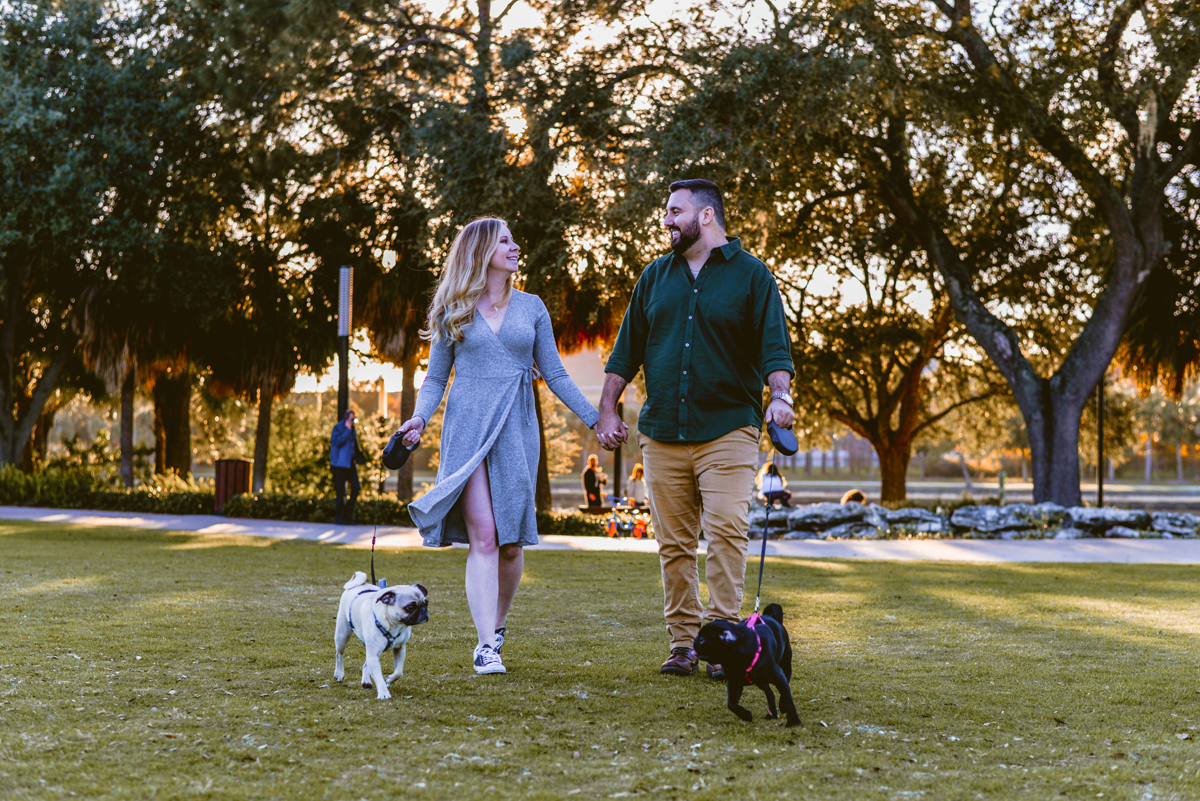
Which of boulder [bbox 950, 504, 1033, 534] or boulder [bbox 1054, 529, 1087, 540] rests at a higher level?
boulder [bbox 950, 504, 1033, 534]

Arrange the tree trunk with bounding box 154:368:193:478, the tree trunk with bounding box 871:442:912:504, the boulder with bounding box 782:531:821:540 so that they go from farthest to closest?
1. the tree trunk with bounding box 154:368:193:478
2. the tree trunk with bounding box 871:442:912:504
3. the boulder with bounding box 782:531:821:540

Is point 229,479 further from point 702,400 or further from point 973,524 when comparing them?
point 702,400

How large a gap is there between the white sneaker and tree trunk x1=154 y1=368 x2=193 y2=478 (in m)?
21.0

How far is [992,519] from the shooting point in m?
15.3

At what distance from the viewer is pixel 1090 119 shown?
602 inches

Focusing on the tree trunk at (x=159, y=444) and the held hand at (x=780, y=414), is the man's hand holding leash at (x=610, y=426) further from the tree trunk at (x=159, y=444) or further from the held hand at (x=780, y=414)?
the tree trunk at (x=159, y=444)

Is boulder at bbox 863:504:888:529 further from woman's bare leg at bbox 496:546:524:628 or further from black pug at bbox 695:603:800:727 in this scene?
black pug at bbox 695:603:800:727

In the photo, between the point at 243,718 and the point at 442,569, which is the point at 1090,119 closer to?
the point at 442,569

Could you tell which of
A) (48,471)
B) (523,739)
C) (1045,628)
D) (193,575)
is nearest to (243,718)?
(523,739)

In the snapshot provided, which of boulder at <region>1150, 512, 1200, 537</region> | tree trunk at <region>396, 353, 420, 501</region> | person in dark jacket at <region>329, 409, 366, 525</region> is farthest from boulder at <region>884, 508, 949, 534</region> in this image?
tree trunk at <region>396, 353, 420, 501</region>

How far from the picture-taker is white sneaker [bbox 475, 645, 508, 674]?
14.9 ft

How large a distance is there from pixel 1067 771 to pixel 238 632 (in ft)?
13.6

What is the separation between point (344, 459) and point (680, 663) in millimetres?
11818

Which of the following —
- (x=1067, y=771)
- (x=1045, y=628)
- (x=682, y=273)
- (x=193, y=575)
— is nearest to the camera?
(x=1067, y=771)
